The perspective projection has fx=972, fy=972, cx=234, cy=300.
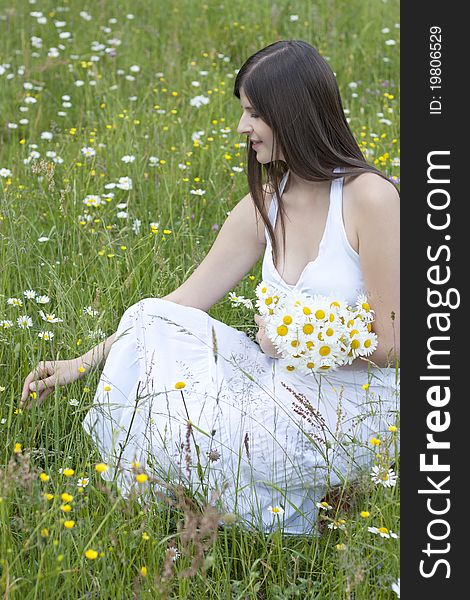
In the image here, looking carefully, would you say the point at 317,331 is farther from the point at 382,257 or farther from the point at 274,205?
the point at 274,205

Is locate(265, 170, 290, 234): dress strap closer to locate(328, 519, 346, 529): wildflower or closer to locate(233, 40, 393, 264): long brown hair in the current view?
locate(233, 40, 393, 264): long brown hair

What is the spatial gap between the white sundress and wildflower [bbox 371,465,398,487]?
12 centimetres

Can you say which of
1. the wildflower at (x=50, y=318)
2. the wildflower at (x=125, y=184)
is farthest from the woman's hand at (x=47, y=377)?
the wildflower at (x=125, y=184)

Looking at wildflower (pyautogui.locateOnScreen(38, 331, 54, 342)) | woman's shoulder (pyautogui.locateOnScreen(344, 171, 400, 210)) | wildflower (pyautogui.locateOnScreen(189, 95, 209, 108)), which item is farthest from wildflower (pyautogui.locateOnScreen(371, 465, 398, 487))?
wildflower (pyautogui.locateOnScreen(189, 95, 209, 108))

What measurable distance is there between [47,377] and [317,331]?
2.69ft

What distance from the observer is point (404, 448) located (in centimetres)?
215

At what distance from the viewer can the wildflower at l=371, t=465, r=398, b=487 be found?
2.07m

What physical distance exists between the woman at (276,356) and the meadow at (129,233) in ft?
0.31

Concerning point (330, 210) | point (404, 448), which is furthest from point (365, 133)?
point (404, 448)

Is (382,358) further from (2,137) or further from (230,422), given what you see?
(2,137)

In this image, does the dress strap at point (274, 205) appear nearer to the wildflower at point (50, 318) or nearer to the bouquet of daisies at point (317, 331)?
the bouquet of daisies at point (317, 331)

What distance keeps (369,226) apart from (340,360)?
395 mm

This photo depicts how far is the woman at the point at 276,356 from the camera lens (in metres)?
2.39

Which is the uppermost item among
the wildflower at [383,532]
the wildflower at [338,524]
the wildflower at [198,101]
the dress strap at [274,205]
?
the wildflower at [198,101]
